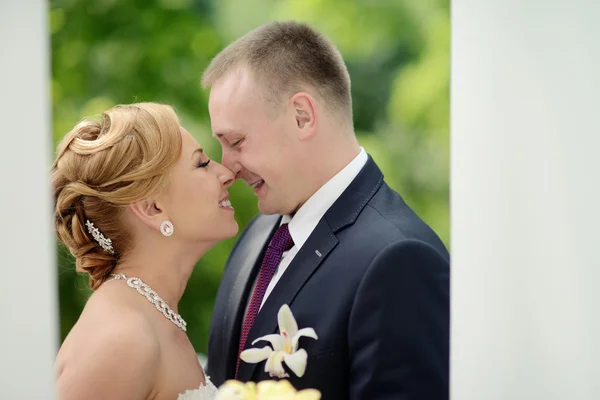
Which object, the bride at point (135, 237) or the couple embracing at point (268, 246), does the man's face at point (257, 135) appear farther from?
the bride at point (135, 237)

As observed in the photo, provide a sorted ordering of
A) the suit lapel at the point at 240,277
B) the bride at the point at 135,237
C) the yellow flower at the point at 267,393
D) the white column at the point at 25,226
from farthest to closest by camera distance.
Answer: the suit lapel at the point at 240,277, the bride at the point at 135,237, the white column at the point at 25,226, the yellow flower at the point at 267,393

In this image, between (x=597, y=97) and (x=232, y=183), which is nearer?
(x=597, y=97)

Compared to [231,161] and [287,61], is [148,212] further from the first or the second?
[287,61]

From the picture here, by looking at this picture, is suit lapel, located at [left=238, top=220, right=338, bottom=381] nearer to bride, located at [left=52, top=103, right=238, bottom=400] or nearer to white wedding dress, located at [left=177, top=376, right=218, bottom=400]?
white wedding dress, located at [left=177, top=376, right=218, bottom=400]

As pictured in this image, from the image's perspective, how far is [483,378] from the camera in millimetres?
2223

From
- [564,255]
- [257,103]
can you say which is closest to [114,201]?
[257,103]

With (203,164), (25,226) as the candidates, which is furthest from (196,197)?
(25,226)

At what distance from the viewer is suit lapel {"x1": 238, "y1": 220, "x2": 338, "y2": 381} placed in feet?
7.07

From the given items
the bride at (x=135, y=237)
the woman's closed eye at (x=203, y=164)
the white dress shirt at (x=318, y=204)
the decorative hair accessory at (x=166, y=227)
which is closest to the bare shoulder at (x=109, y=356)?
the bride at (x=135, y=237)

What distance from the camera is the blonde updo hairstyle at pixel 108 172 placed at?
6.94ft

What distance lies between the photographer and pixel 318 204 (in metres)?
2.25

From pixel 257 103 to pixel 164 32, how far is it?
380 millimetres

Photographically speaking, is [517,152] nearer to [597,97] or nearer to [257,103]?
[597,97]

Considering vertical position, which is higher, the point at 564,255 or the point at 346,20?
the point at 346,20
